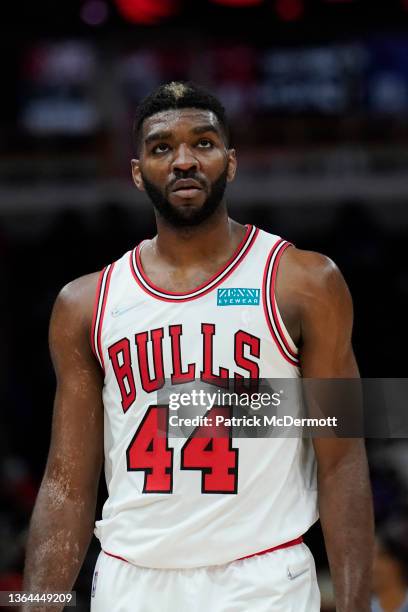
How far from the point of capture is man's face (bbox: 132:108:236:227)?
3406 mm

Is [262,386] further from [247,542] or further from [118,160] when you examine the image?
[118,160]

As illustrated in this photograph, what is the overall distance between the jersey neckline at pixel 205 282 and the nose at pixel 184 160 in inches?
12.4

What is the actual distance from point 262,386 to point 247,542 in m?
0.44

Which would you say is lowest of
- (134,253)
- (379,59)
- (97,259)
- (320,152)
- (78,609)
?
(78,609)

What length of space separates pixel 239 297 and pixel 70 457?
2.34ft

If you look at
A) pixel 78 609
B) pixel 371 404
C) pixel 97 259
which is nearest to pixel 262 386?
pixel 371 404

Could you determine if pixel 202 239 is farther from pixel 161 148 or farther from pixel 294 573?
pixel 294 573

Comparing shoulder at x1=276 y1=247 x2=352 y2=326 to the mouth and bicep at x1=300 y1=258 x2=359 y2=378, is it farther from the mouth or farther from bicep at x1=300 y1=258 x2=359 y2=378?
the mouth

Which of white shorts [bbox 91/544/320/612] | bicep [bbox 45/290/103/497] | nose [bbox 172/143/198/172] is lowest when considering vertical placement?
white shorts [bbox 91/544/320/612]

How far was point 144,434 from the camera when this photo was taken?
342cm

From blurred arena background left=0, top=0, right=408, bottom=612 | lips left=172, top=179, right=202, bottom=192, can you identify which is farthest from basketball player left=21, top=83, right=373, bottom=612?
blurred arena background left=0, top=0, right=408, bottom=612

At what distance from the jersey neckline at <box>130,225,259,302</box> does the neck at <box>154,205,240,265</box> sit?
0.04m

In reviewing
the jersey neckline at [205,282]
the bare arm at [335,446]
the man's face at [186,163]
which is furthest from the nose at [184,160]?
the bare arm at [335,446]

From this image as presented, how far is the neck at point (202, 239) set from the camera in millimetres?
Result: 3555
